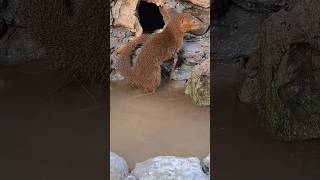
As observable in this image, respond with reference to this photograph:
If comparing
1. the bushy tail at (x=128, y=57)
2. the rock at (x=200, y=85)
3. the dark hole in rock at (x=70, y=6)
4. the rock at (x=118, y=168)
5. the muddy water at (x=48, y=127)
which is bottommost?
the rock at (x=118, y=168)

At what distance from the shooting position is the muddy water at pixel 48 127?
8.44ft

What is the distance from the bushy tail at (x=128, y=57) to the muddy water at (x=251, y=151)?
2.93ft

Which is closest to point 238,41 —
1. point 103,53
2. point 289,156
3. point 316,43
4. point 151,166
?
point 103,53

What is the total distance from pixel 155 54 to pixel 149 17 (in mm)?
1129

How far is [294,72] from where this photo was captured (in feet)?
9.60

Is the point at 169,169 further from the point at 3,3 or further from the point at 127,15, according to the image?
the point at 3,3

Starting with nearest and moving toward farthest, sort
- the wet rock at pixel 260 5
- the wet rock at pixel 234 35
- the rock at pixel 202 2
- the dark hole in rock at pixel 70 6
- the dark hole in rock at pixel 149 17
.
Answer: the dark hole in rock at pixel 70 6
the wet rock at pixel 260 5
the wet rock at pixel 234 35
the rock at pixel 202 2
the dark hole in rock at pixel 149 17

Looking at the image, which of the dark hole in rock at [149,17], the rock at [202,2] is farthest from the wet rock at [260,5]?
the dark hole in rock at [149,17]

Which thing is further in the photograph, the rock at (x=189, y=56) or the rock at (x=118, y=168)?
the rock at (x=189, y=56)

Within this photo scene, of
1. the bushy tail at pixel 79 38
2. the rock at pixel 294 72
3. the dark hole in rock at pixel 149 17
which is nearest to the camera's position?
the rock at pixel 294 72

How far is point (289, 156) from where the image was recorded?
273 cm

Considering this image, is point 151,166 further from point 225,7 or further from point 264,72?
point 225,7

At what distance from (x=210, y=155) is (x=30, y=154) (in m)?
1.02

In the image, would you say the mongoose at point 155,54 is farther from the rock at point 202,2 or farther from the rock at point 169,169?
the rock at point 169,169
